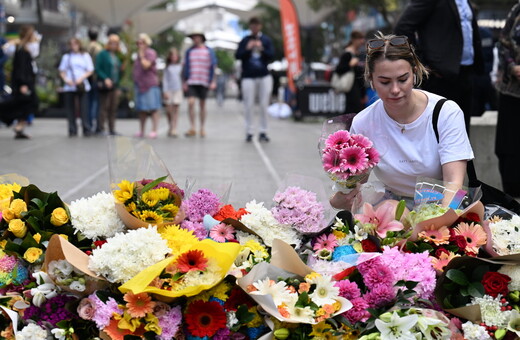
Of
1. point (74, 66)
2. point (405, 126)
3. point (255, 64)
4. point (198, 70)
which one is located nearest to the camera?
point (405, 126)

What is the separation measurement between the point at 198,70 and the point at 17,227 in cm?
1239

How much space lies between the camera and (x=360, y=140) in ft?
11.1

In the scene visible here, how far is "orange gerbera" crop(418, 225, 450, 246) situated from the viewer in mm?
3076

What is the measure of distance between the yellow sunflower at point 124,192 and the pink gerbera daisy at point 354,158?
0.86m

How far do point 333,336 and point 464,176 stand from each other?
4.68ft

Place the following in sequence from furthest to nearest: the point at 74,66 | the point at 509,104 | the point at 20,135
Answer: the point at 74,66
the point at 20,135
the point at 509,104

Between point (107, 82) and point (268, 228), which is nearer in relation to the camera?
point (268, 228)

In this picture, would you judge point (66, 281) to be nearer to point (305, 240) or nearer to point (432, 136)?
point (305, 240)

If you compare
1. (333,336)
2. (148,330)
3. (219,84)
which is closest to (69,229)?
(148,330)

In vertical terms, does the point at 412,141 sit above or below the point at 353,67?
above

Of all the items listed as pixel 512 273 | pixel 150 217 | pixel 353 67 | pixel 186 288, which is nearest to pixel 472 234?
pixel 512 273

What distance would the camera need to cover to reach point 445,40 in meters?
6.30

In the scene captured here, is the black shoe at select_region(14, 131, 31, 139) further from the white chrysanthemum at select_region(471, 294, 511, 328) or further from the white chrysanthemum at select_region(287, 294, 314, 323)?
the white chrysanthemum at select_region(471, 294, 511, 328)

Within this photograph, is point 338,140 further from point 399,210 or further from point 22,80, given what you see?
point 22,80
